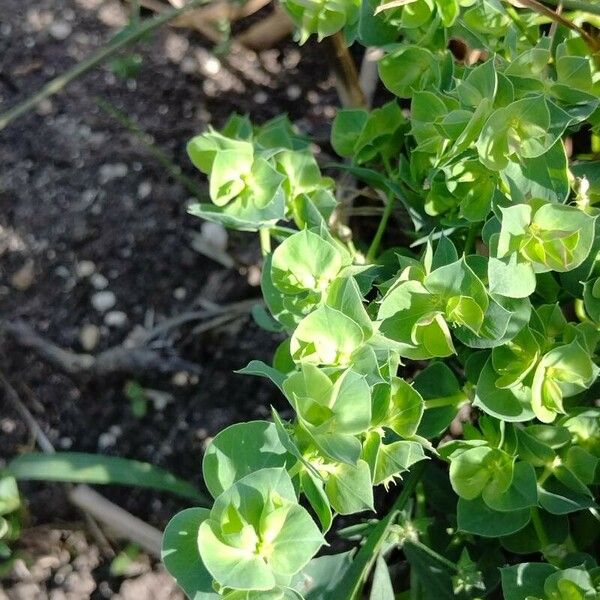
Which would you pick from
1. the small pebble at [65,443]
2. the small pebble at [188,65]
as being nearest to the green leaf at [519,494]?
the small pebble at [65,443]

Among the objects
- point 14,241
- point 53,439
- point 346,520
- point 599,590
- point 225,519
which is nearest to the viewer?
point 225,519

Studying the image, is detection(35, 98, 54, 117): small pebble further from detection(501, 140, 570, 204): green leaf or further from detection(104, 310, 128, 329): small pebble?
detection(501, 140, 570, 204): green leaf

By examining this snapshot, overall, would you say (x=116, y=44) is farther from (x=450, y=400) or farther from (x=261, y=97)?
(x=450, y=400)

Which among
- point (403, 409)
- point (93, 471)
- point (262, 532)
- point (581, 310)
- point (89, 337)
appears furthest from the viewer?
point (89, 337)

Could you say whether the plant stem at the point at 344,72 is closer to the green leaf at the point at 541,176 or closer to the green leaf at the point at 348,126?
the green leaf at the point at 348,126

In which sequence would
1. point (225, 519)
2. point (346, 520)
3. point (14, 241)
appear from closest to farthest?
point (225, 519), point (346, 520), point (14, 241)

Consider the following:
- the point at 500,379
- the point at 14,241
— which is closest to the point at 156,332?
the point at 14,241

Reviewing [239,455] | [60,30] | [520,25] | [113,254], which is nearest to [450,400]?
[239,455]

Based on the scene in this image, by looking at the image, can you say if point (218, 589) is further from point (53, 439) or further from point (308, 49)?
point (308, 49)
